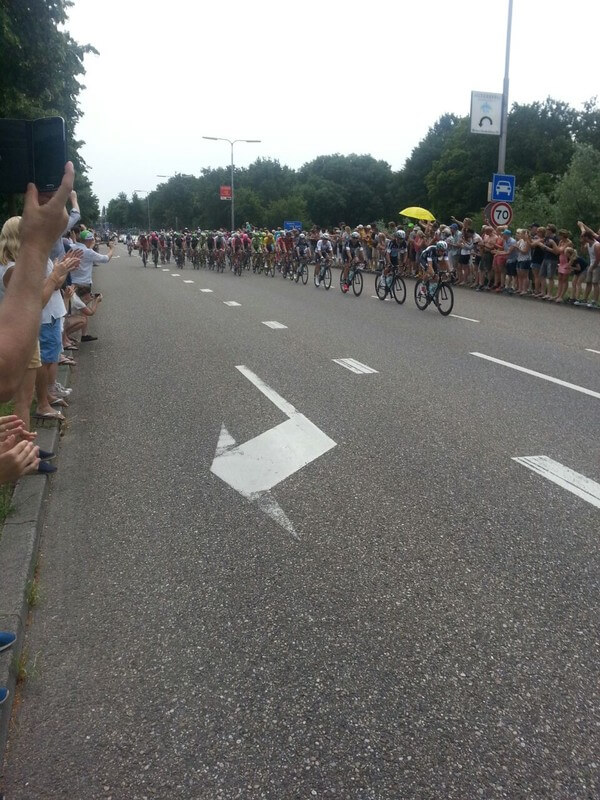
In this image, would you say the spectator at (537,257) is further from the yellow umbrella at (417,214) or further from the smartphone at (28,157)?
the smartphone at (28,157)

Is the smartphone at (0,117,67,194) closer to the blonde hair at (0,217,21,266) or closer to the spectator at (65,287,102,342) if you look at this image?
the blonde hair at (0,217,21,266)

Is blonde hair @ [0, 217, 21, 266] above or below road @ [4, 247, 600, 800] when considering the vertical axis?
above

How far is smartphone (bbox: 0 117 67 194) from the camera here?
1.95m

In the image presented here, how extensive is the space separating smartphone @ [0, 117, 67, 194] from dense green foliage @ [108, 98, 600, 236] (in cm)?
3774

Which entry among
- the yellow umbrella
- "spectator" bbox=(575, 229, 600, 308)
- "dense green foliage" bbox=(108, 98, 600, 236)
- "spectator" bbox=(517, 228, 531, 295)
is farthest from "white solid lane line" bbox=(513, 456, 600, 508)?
"dense green foliage" bbox=(108, 98, 600, 236)

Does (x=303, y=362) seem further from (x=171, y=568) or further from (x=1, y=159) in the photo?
(x=1, y=159)

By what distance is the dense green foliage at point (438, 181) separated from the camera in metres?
41.8

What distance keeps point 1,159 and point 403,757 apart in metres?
2.22

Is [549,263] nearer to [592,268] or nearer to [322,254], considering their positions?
[592,268]

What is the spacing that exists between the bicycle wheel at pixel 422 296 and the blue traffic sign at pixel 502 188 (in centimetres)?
694

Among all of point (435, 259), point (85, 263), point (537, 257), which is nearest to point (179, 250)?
point (537, 257)

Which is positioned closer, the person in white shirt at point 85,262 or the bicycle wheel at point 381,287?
the person in white shirt at point 85,262

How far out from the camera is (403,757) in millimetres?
2629

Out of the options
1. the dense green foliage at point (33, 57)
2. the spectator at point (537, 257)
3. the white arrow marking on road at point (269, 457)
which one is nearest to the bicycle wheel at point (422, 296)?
the spectator at point (537, 257)
